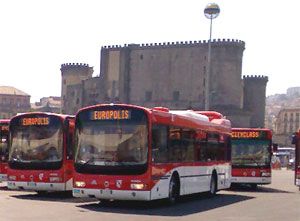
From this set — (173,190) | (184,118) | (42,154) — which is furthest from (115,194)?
(42,154)

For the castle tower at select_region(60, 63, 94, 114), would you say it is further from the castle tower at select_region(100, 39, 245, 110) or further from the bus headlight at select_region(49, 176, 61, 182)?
the bus headlight at select_region(49, 176, 61, 182)

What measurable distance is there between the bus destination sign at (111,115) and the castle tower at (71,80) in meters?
92.4

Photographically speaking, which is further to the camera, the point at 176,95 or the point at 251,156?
the point at 176,95

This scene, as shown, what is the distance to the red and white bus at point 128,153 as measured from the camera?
47.4 ft

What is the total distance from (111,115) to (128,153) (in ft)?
3.54

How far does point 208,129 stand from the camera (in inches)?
757

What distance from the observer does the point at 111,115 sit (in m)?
15.0

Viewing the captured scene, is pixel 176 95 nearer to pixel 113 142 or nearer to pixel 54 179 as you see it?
pixel 54 179

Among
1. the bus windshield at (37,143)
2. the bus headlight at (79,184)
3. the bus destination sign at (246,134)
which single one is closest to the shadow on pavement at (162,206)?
the bus headlight at (79,184)

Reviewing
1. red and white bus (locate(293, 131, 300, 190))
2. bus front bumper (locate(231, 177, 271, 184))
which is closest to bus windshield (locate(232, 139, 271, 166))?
bus front bumper (locate(231, 177, 271, 184))

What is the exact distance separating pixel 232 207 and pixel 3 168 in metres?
8.39

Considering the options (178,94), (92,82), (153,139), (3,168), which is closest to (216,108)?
(178,94)

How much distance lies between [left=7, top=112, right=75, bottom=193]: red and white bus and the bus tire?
10.6ft

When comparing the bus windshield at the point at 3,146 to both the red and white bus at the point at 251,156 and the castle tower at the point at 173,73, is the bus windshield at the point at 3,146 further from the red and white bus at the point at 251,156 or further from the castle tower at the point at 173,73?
the castle tower at the point at 173,73
